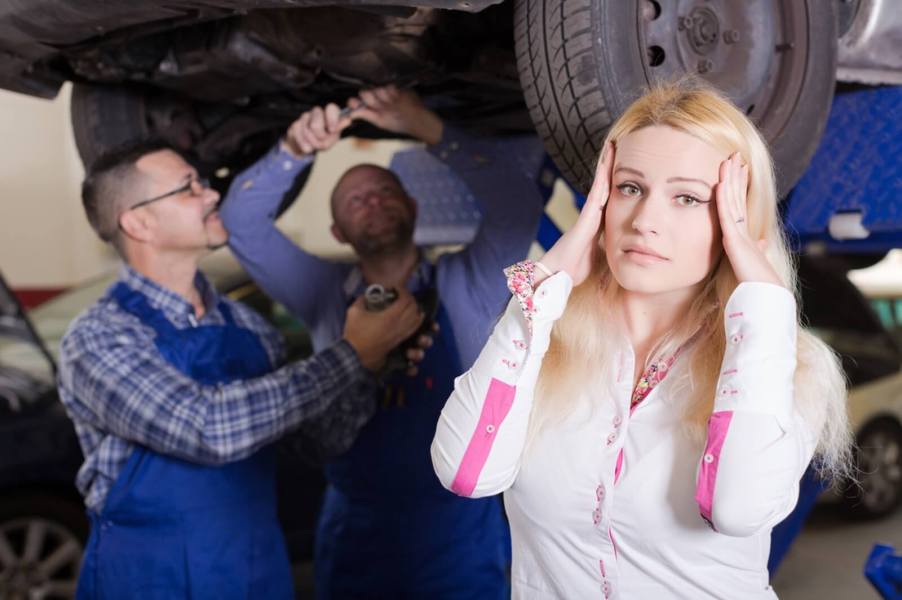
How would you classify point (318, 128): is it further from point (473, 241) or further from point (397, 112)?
point (473, 241)

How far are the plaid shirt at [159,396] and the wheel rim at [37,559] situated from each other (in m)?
1.45

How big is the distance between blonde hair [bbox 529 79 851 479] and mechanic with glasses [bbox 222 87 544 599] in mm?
794

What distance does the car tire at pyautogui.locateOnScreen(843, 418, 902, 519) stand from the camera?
14.7 feet

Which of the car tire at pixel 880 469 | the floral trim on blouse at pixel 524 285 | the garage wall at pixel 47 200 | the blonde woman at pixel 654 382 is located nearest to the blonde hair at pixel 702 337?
the blonde woman at pixel 654 382

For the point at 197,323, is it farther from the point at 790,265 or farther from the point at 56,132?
the point at 56,132

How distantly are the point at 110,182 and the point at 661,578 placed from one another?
4.80 ft

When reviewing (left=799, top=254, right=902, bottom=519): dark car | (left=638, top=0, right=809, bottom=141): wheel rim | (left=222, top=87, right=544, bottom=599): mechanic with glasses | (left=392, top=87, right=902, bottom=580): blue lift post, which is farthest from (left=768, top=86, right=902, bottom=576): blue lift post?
(left=799, top=254, right=902, bottom=519): dark car

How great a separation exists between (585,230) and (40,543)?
2.76m

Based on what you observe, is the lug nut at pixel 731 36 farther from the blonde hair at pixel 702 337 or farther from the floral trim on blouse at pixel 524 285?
the floral trim on blouse at pixel 524 285

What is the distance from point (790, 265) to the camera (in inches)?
51.7

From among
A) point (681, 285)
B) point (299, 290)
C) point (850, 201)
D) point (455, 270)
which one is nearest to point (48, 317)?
point (299, 290)

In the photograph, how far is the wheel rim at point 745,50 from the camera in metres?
1.72

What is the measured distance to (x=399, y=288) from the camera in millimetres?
2242

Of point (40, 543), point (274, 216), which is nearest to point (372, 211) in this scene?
point (274, 216)
